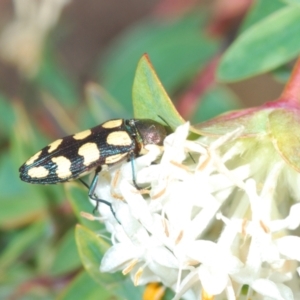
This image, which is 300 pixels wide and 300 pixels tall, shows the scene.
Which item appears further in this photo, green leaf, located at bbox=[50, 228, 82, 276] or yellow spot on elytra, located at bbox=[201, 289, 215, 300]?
green leaf, located at bbox=[50, 228, 82, 276]

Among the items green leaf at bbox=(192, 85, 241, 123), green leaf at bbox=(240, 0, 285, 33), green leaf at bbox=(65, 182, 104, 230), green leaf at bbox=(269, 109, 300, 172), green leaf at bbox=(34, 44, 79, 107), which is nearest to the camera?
green leaf at bbox=(269, 109, 300, 172)

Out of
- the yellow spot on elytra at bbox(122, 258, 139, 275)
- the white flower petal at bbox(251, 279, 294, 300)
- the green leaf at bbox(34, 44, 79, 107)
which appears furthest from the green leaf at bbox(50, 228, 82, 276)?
the green leaf at bbox(34, 44, 79, 107)

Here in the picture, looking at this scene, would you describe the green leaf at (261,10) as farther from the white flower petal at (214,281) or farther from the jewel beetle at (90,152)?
the white flower petal at (214,281)

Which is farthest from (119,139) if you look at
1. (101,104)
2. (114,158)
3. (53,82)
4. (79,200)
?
(53,82)

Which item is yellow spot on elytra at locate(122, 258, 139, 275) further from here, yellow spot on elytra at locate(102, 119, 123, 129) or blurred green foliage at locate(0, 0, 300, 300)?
yellow spot on elytra at locate(102, 119, 123, 129)

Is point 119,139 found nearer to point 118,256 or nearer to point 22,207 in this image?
point 118,256

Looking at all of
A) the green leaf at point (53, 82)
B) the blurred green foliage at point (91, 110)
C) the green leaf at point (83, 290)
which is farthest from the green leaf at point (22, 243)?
the green leaf at point (53, 82)

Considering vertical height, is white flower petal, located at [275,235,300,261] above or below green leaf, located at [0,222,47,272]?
below
